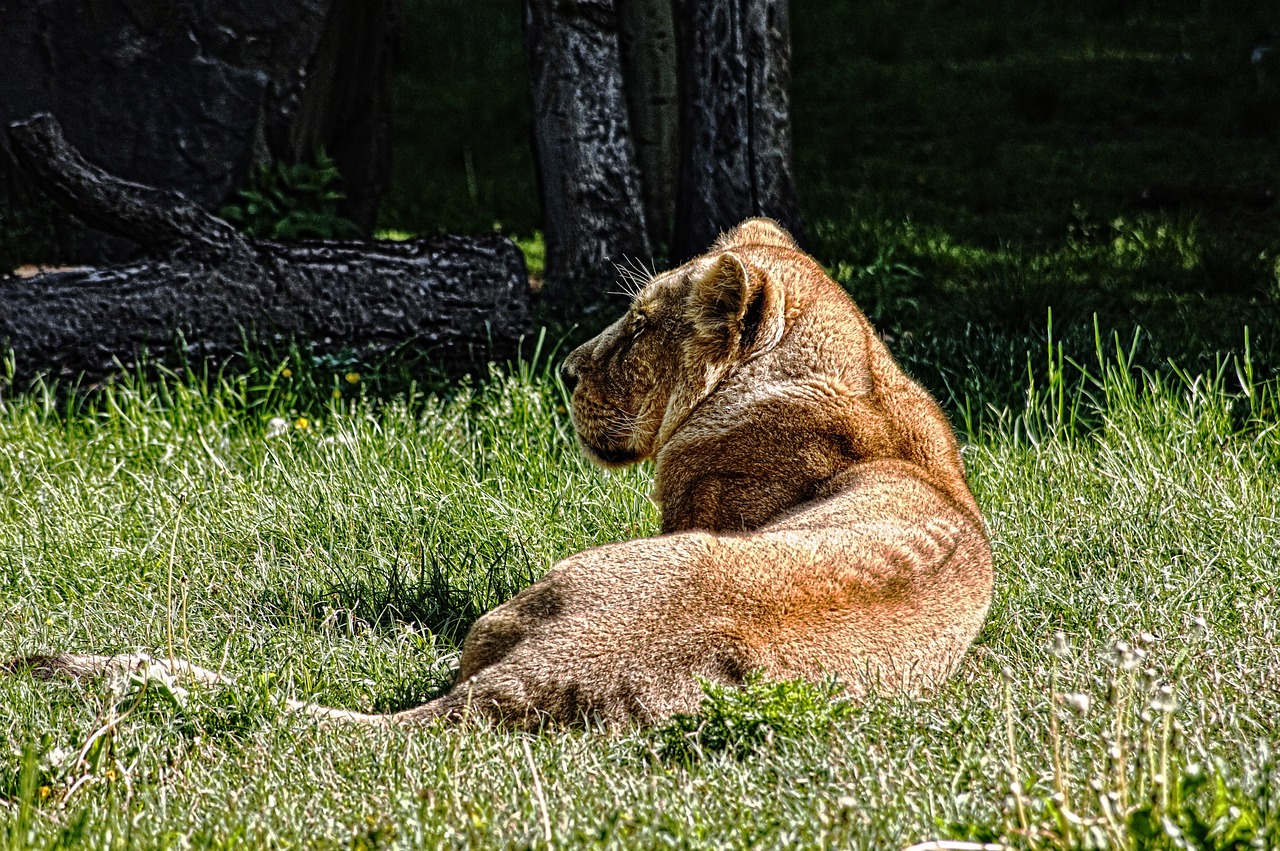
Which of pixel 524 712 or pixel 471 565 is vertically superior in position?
pixel 524 712

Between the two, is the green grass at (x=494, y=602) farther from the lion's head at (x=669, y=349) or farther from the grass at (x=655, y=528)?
the lion's head at (x=669, y=349)

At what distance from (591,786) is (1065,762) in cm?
99

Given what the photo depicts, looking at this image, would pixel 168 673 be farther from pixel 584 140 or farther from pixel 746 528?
pixel 584 140

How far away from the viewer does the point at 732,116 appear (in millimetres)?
7781

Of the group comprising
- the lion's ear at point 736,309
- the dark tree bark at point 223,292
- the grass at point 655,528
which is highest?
the lion's ear at point 736,309

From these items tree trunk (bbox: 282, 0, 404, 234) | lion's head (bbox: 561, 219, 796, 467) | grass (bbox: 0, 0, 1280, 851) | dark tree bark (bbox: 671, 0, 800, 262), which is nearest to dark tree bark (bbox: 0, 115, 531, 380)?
grass (bbox: 0, 0, 1280, 851)

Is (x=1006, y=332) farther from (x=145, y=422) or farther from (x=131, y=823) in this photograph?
(x=131, y=823)

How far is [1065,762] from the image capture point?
2.74 metres

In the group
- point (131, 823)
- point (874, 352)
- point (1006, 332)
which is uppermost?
point (874, 352)

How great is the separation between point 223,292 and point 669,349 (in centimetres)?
344

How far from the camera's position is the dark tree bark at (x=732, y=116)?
7660 millimetres

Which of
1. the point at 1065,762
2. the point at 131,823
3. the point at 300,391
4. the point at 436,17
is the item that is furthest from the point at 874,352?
→ the point at 436,17

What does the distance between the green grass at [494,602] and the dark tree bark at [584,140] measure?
4.10ft

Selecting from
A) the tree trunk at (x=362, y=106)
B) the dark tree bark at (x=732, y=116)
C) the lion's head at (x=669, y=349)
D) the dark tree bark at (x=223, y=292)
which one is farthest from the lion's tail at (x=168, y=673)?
the tree trunk at (x=362, y=106)
